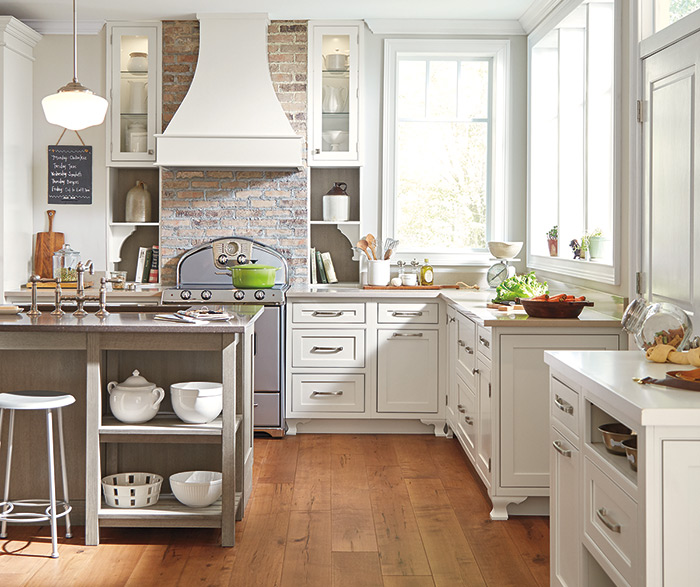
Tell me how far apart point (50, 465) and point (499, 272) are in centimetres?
309

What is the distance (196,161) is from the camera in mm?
5117

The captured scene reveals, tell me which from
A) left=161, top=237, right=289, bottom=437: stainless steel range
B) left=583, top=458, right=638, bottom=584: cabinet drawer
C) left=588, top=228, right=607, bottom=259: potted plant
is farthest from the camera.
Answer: left=161, top=237, right=289, bottom=437: stainless steel range

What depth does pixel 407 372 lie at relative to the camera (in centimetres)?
500

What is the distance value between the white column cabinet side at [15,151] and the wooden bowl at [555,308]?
11.6 feet

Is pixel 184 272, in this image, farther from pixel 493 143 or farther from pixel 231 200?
pixel 493 143

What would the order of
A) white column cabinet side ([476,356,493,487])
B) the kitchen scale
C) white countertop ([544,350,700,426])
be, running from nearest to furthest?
1. white countertop ([544,350,700,426])
2. white column cabinet side ([476,356,493,487])
3. the kitchen scale

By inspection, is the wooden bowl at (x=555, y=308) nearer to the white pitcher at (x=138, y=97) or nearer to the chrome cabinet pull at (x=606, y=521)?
the chrome cabinet pull at (x=606, y=521)

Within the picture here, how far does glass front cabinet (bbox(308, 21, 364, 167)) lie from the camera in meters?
5.37

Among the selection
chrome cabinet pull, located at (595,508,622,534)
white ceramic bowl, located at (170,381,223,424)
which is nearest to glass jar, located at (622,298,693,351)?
chrome cabinet pull, located at (595,508,622,534)

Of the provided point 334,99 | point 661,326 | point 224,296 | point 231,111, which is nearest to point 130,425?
point 224,296

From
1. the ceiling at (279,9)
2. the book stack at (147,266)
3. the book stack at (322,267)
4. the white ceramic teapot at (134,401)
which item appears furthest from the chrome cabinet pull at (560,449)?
the book stack at (147,266)

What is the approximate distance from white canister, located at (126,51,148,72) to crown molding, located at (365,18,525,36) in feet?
5.21

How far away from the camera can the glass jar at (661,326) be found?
2.41 metres

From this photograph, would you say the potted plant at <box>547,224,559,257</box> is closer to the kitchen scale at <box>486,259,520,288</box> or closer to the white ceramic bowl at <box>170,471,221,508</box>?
the kitchen scale at <box>486,259,520,288</box>
